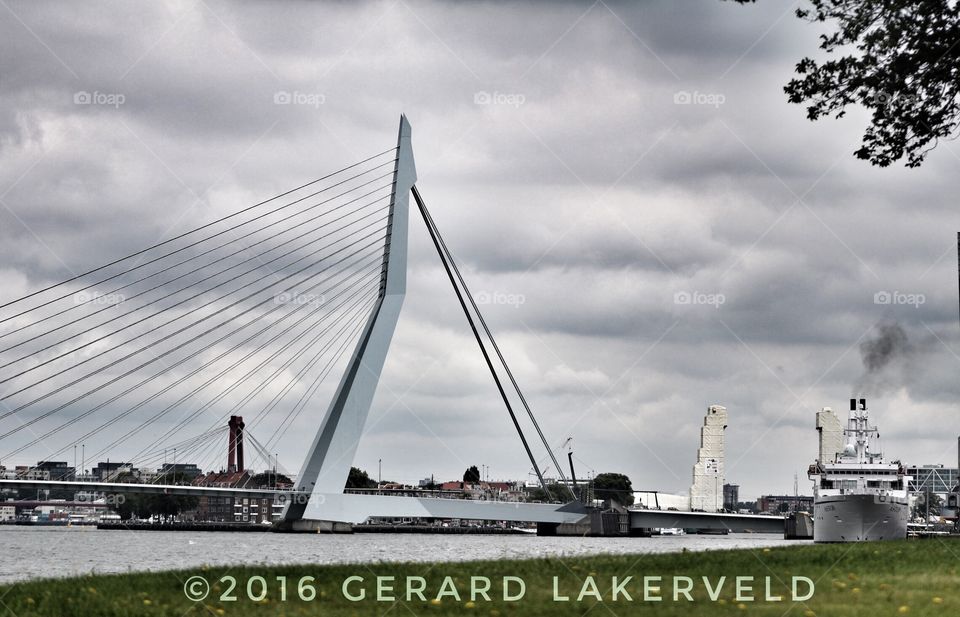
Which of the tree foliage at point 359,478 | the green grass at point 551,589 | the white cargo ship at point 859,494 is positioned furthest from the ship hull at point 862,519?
the tree foliage at point 359,478

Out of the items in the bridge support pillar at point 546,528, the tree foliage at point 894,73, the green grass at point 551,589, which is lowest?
the bridge support pillar at point 546,528

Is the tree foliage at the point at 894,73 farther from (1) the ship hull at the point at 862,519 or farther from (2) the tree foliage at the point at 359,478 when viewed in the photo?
(2) the tree foliage at the point at 359,478

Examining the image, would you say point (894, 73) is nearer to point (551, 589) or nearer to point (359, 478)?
point (551, 589)

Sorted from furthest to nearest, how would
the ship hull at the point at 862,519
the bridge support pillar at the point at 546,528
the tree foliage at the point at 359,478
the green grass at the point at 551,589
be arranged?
the tree foliage at the point at 359,478
the bridge support pillar at the point at 546,528
the ship hull at the point at 862,519
the green grass at the point at 551,589

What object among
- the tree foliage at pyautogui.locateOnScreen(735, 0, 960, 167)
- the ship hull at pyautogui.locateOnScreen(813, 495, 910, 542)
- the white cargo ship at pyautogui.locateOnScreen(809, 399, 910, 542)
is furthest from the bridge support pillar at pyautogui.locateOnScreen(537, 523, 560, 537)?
the tree foliage at pyautogui.locateOnScreen(735, 0, 960, 167)

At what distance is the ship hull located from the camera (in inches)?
2601

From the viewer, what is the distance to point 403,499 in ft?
213

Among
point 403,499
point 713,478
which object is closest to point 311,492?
point 403,499

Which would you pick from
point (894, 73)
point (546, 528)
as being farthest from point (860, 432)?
point (894, 73)

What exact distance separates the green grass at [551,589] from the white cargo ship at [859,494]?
177ft

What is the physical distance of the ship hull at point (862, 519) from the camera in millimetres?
66062

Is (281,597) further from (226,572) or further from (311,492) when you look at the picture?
(311,492)

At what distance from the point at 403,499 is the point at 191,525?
64.1 metres

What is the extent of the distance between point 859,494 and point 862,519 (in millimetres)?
1995
